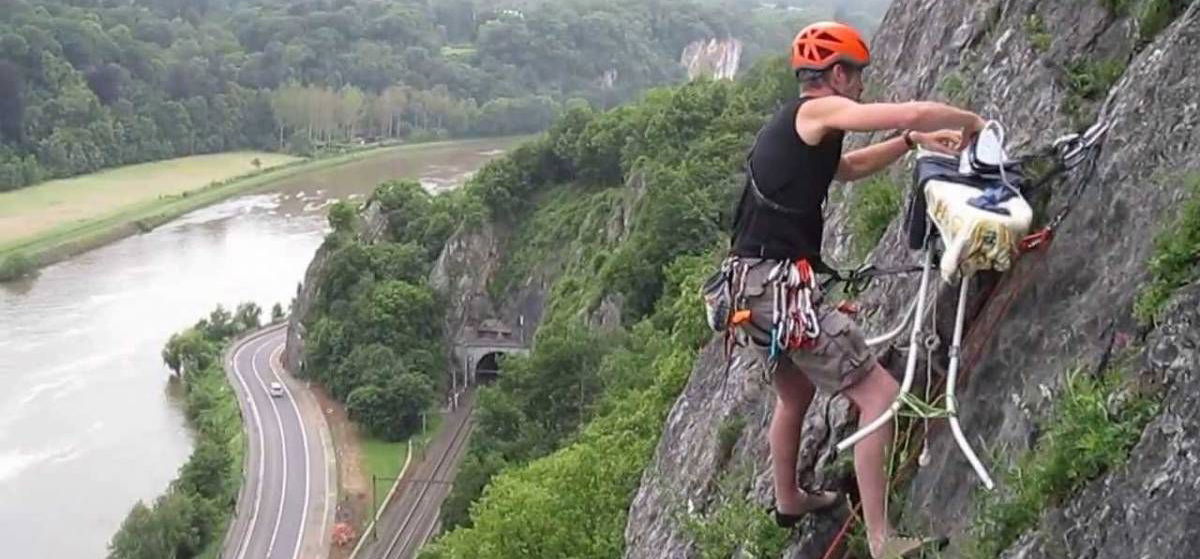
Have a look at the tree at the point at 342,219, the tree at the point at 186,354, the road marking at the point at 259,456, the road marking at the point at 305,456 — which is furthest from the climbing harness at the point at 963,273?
the tree at the point at 342,219

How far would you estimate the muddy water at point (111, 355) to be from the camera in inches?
1451

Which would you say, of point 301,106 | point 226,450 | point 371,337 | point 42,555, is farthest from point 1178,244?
point 301,106

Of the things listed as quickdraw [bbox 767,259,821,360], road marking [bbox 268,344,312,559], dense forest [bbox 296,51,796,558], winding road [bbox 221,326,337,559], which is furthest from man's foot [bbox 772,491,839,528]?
road marking [bbox 268,344,312,559]

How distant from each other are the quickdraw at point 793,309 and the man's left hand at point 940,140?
842 mm

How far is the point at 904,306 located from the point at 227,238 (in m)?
65.8

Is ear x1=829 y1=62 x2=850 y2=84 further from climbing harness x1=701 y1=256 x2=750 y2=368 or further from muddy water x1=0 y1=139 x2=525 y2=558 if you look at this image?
muddy water x1=0 y1=139 x2=525 y2=558

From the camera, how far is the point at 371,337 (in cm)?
4466

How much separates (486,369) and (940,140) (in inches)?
1666

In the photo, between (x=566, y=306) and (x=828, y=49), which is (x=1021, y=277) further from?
(x=566, y=306)

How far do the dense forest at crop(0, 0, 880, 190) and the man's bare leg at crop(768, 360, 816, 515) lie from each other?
8663 cm

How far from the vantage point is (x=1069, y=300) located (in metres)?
5.24

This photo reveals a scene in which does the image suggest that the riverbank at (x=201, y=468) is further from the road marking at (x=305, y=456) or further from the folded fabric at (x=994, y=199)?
the folded fabric at (x=994, y=199)

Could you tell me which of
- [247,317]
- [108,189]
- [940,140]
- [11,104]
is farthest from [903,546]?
[11,104]

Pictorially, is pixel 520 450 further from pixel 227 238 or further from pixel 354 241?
pixel 227 238
